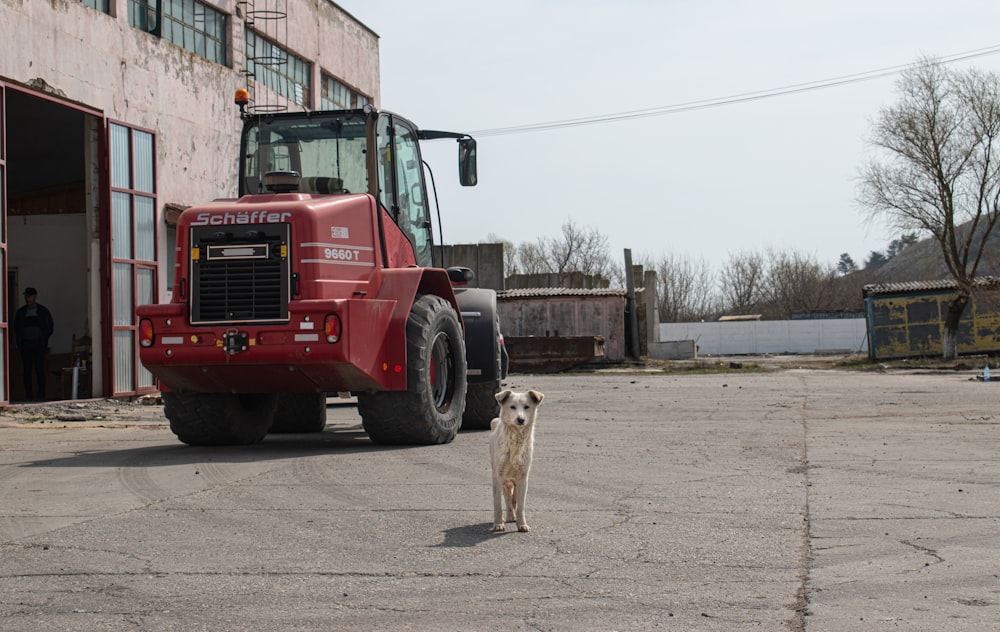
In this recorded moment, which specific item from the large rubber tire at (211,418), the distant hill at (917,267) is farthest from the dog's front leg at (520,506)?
the distant hill at (917,267)

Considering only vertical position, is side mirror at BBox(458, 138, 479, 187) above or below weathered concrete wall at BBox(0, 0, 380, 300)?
below

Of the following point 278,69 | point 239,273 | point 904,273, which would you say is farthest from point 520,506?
point 904,273

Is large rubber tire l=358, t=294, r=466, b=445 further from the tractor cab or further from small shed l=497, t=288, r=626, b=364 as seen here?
small shed l=497, t=288, r=626, b=364

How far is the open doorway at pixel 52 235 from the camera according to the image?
22.0 meters

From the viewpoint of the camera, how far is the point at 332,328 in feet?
35.6

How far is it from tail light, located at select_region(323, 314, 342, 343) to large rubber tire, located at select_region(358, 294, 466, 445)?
102cm

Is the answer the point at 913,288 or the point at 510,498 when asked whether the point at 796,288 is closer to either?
the point at 913,288

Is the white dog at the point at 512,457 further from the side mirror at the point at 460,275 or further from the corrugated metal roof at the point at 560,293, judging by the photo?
the corrugated metal roof at the point at 560,293

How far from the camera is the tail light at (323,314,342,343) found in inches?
427

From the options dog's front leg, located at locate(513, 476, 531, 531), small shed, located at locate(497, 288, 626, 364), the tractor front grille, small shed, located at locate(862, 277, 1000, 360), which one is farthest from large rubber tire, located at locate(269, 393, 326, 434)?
small shed, located at locate(862, 277, 1000, 360)

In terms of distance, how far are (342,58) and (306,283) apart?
2132 cm

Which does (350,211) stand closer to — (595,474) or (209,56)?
(595,474)

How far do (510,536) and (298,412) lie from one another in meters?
8.03

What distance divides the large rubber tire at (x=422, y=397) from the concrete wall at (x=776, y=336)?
5002 centimetres
